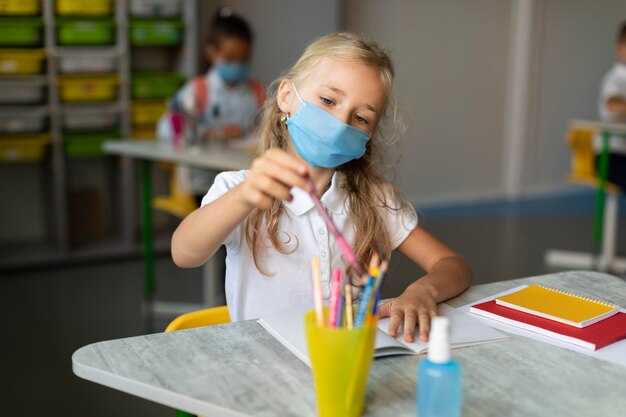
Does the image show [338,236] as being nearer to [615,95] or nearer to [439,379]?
[439,379]

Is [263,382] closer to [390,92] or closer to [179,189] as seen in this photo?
[390,92]

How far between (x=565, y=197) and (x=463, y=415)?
5.44m

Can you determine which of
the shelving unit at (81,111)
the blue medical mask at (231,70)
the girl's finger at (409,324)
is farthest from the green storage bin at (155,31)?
the girl's finger at (409,324)

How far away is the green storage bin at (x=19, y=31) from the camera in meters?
3.92

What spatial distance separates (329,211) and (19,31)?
295 cm

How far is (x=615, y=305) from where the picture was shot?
1.37 m

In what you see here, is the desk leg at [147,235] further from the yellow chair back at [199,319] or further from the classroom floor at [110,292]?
the yellow chair back at [199,319]

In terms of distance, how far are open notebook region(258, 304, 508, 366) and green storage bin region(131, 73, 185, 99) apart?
3.24 metres

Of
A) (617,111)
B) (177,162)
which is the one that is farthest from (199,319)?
(617,111)

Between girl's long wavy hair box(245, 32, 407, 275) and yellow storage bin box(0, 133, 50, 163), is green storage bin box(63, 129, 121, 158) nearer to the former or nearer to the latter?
yellow storage bin box(0, 133, 50, 163)

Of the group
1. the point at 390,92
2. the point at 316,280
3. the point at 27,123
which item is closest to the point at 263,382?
the point at 316,280

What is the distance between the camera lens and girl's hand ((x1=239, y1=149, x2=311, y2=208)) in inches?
38.3

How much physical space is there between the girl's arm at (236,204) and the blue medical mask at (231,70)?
231 cm

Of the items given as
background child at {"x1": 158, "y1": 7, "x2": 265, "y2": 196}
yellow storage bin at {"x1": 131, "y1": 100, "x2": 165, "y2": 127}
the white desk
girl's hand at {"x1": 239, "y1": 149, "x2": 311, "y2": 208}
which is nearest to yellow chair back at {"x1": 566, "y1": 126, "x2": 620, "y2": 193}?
background child at {"x1": 158, "y1": 7, "x2": 265, "y2": 196}
